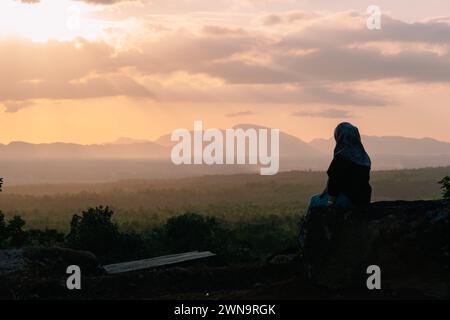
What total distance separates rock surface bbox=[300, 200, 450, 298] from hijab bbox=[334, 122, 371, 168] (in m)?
0.72

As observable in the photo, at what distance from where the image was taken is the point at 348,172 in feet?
36.4

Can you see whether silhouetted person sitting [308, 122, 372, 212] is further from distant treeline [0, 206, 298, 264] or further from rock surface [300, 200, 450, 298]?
distant treeline [0, 206, 298, 264]

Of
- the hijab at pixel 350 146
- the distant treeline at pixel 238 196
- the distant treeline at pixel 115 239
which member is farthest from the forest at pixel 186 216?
the hijab at pixel 350 146

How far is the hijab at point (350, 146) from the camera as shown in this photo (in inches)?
436

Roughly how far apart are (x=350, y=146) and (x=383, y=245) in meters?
1.52

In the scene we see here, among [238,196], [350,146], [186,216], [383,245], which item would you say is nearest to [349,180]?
[350,146]

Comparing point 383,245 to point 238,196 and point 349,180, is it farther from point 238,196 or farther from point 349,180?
point 238,196

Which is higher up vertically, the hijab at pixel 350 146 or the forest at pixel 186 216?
the hijab at pixel 350 146

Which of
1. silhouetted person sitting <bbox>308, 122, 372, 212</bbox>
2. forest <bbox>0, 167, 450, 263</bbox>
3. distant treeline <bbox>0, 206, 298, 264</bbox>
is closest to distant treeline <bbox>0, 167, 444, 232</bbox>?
forest <bbox>0, 167, 450, 263</bbox>

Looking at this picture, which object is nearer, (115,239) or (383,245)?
(383,245)

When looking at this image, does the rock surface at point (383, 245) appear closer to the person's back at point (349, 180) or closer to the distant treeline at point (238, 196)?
the person's back at point (349, 180)

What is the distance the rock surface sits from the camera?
33.8 ft
